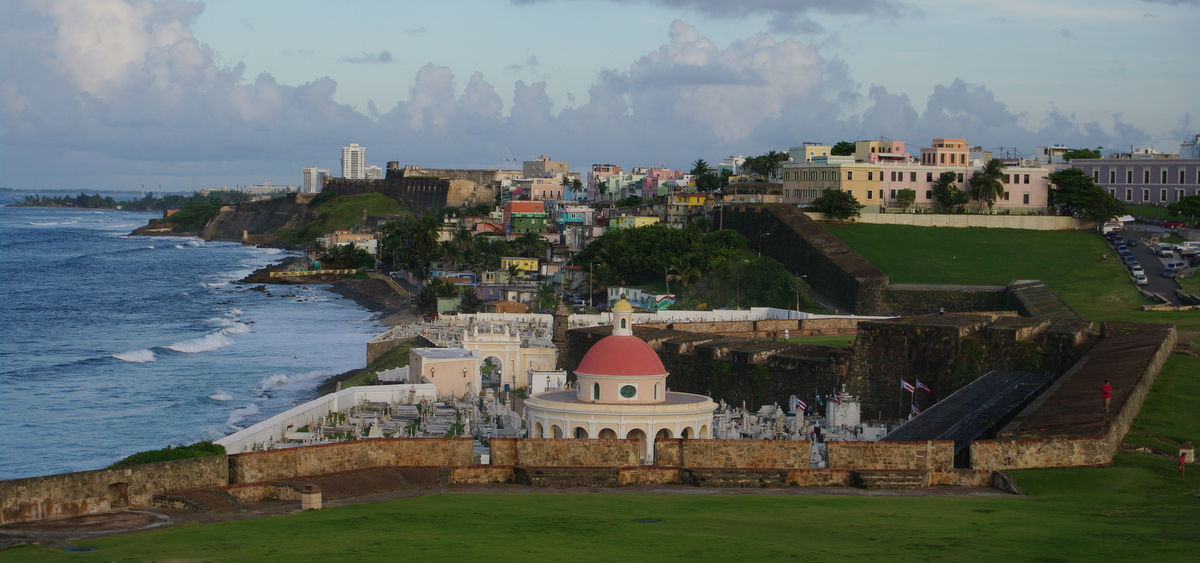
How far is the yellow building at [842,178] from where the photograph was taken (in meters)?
76.8

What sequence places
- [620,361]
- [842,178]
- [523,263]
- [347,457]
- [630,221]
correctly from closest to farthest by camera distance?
[347,457] → [620,361] → [842,178] → [523,263] → [630,221]

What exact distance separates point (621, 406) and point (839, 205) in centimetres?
4909

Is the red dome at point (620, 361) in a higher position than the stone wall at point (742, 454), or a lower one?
higher

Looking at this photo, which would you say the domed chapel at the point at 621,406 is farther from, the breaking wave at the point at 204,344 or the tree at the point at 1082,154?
the tree at the point at 1082,154

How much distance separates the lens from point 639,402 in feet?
84.9

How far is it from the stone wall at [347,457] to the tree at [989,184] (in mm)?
61768

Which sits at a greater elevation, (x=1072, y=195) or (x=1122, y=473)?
(x=1072, y=195)

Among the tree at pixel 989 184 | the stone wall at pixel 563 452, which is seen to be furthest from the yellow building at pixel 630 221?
the stone wall at pixel 563 452

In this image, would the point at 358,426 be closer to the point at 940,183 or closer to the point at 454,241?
the point at 940,183

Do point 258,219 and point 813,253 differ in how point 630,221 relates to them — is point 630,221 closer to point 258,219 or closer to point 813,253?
point 813,253

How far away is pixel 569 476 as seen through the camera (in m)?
18.6

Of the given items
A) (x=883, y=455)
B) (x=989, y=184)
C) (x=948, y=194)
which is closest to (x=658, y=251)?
(x=948, y=194)

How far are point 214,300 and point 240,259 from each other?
54.9 meters

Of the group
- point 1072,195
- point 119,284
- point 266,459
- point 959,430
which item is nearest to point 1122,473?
point 959,430
